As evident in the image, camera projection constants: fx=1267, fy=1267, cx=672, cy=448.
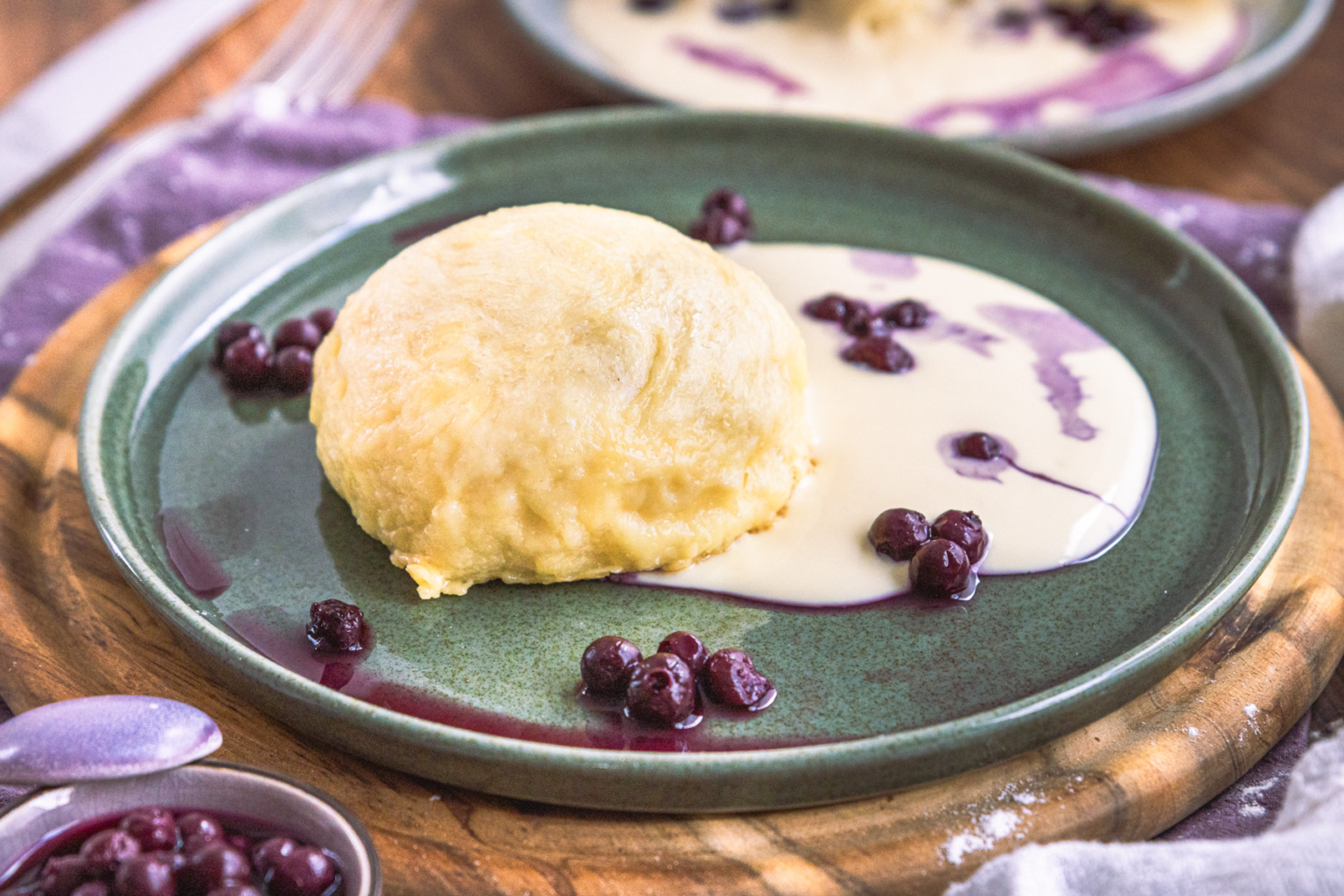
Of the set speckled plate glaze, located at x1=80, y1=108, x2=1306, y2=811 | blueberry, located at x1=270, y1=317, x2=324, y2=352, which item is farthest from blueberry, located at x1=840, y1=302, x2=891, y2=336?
Answer: blueberry, located at x1=270, y1=317, x2=324, y2=352

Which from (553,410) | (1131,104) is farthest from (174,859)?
(1131,104)

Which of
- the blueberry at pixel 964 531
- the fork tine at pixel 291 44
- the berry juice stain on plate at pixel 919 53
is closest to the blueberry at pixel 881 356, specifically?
the blueberry at pixel 964 531

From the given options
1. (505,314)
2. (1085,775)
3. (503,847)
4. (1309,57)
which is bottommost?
(1309,57)

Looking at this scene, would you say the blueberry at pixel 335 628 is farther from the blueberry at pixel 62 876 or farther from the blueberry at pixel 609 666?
the blueberry at pixel 62 876

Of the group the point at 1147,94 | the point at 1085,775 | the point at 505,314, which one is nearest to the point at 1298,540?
the point at 1085,775

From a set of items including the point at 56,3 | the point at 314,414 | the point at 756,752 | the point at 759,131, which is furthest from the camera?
the point at 56,3

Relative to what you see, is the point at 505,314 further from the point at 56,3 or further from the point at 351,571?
the point at 56,3
